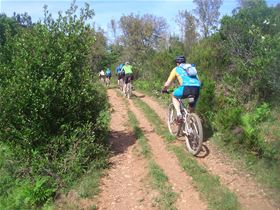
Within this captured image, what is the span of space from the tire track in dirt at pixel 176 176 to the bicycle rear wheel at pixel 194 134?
0.44 meters

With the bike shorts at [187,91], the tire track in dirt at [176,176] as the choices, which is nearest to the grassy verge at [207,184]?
the tire track in dirt at [176,176]

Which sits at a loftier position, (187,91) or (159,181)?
(187,91)

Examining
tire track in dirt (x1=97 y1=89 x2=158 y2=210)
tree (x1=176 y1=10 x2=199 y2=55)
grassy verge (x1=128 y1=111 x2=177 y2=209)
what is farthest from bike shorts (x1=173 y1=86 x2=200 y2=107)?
tree (x1=176 y1=10 x2=199 y2=55)

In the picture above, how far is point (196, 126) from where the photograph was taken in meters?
7.55

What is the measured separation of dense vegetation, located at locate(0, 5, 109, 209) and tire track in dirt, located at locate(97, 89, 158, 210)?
0.46m

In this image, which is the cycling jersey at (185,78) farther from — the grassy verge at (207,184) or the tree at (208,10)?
the tree at (208,10)

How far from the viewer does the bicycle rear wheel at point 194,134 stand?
739cm

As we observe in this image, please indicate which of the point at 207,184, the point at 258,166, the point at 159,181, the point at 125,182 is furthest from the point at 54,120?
→ the point at 258,166

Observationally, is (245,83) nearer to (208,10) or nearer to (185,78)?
(185,78)

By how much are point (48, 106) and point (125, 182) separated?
2.16 metres

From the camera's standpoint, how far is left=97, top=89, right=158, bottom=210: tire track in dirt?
19.5ft

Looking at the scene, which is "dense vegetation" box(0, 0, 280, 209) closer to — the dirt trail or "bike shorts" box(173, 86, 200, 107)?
Result: the dirt trail

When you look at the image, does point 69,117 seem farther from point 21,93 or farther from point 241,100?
point 241,100

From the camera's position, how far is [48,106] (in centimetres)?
737
